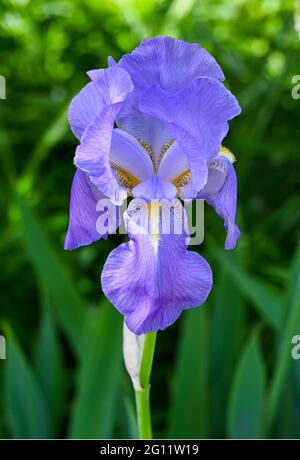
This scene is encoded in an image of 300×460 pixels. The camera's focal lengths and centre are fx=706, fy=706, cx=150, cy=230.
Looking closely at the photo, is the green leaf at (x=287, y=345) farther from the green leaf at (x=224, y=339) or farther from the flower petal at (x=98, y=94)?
the flower petal at (x=98, y=94)

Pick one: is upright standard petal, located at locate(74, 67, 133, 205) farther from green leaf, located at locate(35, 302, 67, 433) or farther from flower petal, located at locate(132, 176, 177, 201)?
green leaf, located at locate(35, 302, 67, 433)

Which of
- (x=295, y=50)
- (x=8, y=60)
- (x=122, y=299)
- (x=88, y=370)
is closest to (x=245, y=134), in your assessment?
(x=295, y=50)

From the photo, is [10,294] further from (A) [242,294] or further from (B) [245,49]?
(B) [245,49]

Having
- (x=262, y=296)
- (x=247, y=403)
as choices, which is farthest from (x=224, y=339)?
(x=247, y=403)

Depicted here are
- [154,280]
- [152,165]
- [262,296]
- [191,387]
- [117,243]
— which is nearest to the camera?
[154,280]

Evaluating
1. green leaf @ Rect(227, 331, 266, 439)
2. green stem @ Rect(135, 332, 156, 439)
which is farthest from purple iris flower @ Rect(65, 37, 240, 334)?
green leaf @ Rect(227, 331, 266, 439)

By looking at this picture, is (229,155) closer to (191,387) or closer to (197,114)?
(197,114)
